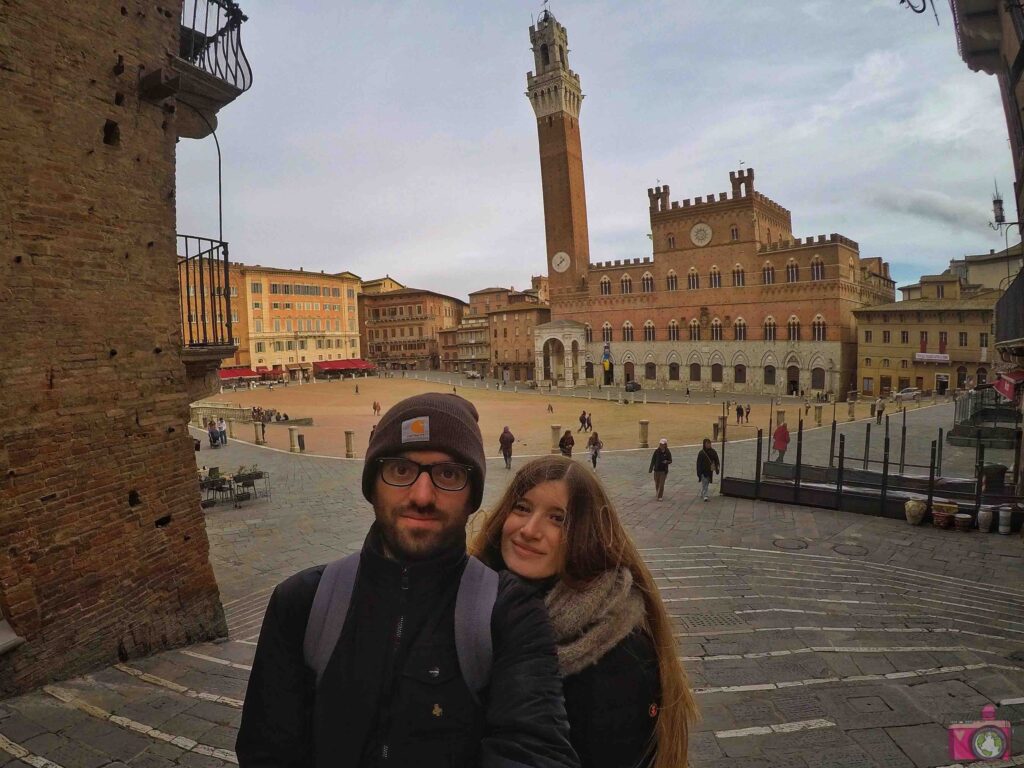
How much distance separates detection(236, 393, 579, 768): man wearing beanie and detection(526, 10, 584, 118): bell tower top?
64.0 meters

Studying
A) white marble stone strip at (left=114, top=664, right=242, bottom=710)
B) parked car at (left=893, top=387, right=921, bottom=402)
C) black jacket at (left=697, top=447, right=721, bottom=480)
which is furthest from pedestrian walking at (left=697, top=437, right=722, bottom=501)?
parked car at (left=893, top=387, right=921, bottom=402)

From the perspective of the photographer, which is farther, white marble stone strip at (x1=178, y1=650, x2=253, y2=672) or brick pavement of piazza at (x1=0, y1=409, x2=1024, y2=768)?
white marble stone strip at (x1=178, y1=650, x2=253, y2=672)

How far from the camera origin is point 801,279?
46000mm

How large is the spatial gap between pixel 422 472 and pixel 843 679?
504cm

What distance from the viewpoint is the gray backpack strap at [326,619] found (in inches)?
63.2

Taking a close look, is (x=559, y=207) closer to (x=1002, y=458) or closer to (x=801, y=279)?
(x=801, y=279)

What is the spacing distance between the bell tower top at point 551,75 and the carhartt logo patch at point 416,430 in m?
63.7

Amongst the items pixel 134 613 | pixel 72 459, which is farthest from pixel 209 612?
pixel 72 459

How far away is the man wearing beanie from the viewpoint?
1.49 meters

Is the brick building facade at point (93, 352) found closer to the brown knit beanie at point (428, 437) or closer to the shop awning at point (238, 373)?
the brown knit beanie at point (428, 437)

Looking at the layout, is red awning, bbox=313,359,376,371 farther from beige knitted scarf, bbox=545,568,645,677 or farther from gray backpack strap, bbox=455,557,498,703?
gray backpack strap, bbox=455,557,498,703

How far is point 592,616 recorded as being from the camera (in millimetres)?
1979

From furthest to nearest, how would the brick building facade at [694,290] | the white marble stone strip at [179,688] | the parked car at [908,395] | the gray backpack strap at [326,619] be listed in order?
the brick building facade at [694,290]
the parked car at [908,395]
the white marble stone strip at [179,688]
the gray backpack strap at [326,619]

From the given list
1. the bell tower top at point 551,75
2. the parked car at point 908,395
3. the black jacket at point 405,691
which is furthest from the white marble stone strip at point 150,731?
→ the bell tower top at point 551,75
